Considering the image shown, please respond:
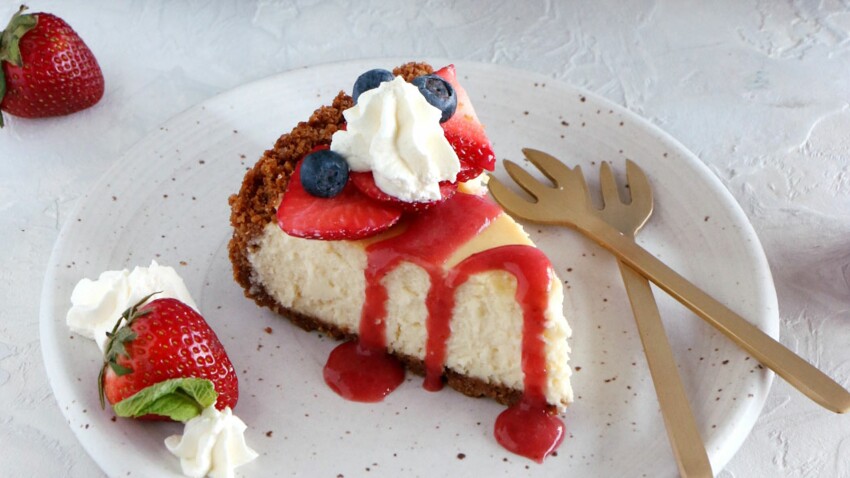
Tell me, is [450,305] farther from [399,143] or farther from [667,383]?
[667,383]

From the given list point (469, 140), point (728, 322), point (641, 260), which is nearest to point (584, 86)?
point (641, 260)

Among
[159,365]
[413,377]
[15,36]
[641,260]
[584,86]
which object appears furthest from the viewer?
[584,86]

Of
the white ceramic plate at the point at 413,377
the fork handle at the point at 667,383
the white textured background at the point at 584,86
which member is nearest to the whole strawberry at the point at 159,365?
the white ceramic plate at the point at 413,377

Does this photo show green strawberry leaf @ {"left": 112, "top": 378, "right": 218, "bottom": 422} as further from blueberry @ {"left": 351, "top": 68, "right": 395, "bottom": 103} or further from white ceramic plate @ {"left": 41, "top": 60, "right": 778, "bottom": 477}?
blueberry @ {"left": 351, "top": 68, "right": 395, "bottom": 103}

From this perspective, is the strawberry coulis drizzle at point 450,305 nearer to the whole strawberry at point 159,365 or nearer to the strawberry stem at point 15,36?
the whole strawberry at point 159,365

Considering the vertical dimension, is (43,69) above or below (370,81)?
below

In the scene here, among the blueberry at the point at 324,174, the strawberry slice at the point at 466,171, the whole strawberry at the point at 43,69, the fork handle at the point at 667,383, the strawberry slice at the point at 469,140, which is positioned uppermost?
the strawberry slice at the point at 469,140

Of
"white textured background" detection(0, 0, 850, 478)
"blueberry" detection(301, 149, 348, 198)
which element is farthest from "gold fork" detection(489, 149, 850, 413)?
"blueberry" detection(301, 149, 348, 198)
